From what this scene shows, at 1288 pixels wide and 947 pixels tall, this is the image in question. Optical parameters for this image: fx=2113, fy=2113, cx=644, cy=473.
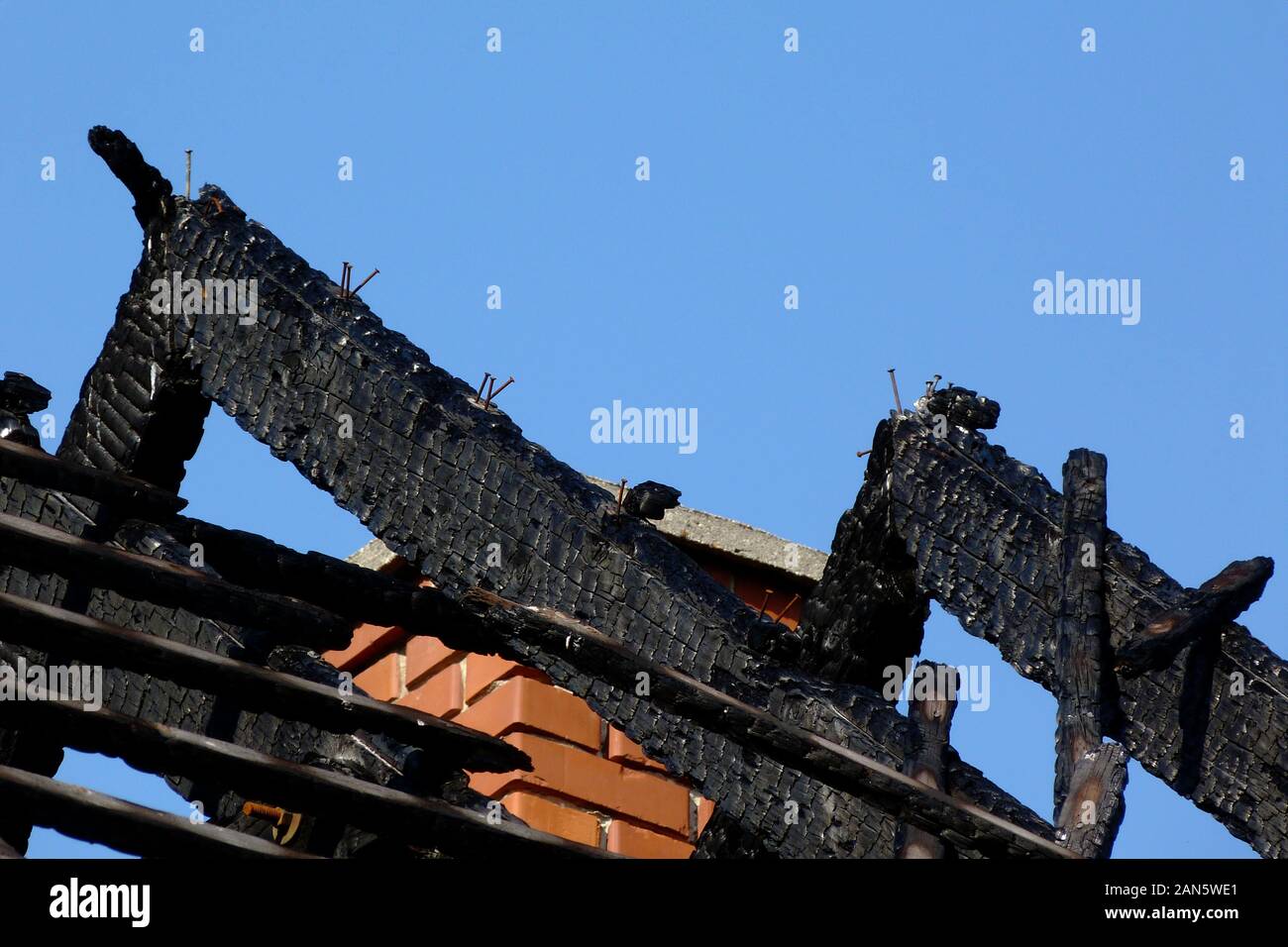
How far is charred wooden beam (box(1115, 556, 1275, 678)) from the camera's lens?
4.13 m

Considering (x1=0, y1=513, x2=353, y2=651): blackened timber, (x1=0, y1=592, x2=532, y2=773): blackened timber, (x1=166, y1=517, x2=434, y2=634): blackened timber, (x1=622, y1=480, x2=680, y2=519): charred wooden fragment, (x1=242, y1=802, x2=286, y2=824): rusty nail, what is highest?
(x1=622, y1=480, x2=680, y2=519): charred wooden fragment

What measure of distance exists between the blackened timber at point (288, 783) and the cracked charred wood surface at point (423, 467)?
0.75 metres

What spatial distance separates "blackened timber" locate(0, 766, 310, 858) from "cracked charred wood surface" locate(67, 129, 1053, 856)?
1.28 meters

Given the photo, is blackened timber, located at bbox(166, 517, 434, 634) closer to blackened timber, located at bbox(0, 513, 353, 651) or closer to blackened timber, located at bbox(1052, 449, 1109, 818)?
blackened timber, located at bbox(0, 513, 353, 651)

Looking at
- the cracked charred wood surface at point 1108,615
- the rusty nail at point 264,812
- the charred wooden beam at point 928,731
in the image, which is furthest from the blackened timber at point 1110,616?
the rusty nail at point 264,812

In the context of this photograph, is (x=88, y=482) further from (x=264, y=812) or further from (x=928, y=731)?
(x=928, y=731)

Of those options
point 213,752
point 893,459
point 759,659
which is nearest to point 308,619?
point 213,752

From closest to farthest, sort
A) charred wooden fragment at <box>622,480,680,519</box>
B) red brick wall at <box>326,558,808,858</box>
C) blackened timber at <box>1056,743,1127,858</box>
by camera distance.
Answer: blackened timber at <box>1056,743,1127,858</box> < charred wooden fragment at <box>622,480,680,519</box> < red brick wall at <box>326,558,808,858</box>

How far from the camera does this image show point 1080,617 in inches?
168

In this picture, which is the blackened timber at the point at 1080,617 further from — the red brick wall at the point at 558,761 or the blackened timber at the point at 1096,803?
the red brick wall at the point at 558,761

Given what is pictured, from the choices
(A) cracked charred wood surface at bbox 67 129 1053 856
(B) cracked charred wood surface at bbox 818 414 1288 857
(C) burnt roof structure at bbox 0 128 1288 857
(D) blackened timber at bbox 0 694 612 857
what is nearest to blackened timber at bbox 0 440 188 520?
(C) burnt roof structure at bbox 0 128 1288 857

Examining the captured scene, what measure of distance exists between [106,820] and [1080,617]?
6.50ft
